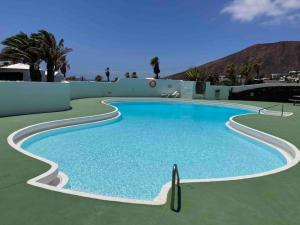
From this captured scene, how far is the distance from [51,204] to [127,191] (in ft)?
8.18

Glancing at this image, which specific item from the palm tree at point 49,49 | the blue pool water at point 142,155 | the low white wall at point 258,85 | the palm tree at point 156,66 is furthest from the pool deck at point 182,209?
the palm tree at point 156,66

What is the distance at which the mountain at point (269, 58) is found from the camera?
306ft

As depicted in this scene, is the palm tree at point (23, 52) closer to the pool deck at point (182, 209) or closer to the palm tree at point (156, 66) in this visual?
the palm tree at point (156, 66)

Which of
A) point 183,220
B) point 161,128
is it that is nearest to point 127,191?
point 183,220

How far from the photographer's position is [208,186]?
5105 millimetres

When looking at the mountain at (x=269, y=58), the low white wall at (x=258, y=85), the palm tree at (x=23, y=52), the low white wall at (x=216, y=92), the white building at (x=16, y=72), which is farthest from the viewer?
the mountain at (x=269, y=58)

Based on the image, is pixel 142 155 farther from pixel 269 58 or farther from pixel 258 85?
pixel 269 58

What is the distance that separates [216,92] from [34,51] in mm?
17989

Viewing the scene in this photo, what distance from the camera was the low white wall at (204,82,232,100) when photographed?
29.0m

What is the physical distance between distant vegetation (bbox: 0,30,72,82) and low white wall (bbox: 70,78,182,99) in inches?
181

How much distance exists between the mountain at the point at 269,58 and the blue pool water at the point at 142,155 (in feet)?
249

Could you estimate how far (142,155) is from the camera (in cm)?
939

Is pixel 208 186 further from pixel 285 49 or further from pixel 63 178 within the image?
pixel 285 49

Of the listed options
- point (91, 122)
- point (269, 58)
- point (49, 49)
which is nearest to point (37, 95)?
point (91, 122)
